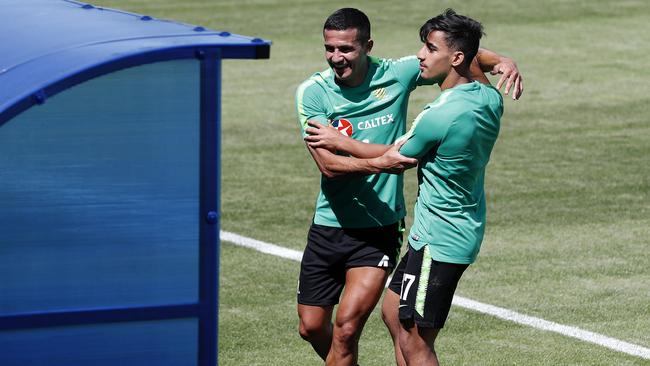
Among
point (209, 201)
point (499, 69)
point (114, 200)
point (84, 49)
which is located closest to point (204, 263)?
point (209, 201)

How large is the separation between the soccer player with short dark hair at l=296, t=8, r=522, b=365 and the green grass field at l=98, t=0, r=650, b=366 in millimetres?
1006

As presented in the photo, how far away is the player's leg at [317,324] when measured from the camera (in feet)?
26.6

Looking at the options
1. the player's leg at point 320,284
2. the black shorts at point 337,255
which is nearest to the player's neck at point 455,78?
the black shorts at point 337,255

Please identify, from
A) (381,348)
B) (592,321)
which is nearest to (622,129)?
(592,321)

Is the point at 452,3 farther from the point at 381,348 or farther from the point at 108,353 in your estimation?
the point at 108,353

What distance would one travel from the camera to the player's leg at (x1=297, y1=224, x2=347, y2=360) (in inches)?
317

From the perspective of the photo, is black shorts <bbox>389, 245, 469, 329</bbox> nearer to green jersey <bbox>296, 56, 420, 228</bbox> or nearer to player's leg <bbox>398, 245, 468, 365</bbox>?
player's leg <bbox>398, 245, 468, 365</bbox>

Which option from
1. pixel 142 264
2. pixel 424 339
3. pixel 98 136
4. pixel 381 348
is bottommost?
pixel 381 348

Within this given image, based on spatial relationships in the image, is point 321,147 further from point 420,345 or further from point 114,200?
point 114,200

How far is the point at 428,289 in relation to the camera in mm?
7348

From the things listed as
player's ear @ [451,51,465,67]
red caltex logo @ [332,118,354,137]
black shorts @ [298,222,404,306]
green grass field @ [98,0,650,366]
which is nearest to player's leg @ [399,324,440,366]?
black shorts @ [298,222,404,306]

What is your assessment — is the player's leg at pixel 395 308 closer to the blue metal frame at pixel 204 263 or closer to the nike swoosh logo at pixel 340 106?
the nike swoosh logo at pixel 340 106

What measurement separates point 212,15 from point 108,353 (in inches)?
734

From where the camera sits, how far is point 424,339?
7441mm
